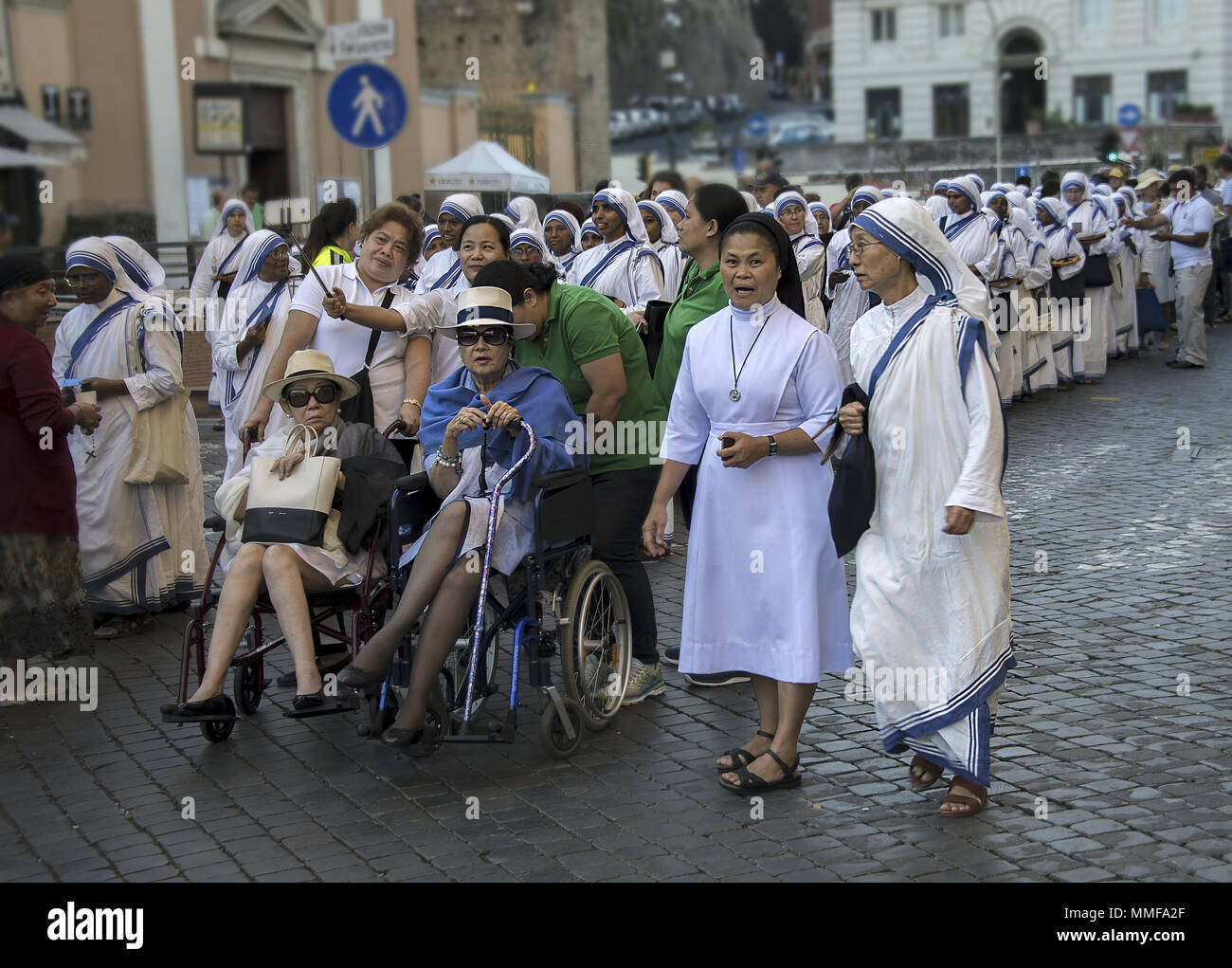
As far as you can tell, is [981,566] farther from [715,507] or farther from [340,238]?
[340,238]

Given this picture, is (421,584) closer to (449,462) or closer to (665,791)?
(449,462)

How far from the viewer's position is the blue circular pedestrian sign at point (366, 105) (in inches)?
427

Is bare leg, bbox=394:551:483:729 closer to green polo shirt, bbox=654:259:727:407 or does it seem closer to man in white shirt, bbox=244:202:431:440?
green polo shirt, bbox=654:259:727:407

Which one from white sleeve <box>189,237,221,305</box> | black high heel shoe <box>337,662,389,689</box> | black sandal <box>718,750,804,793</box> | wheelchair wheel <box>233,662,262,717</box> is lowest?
black sandal <box>718,750,804,793</box>

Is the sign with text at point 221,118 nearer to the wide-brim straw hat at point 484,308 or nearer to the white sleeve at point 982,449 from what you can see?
the wide-brim straw hat at point 484,308

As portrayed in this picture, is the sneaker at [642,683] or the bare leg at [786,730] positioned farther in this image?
the sneaker at [642,683]

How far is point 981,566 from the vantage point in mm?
5234

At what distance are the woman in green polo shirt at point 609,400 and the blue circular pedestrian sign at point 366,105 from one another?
456 centimetres

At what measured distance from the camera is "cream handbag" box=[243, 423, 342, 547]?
6426 millimetres

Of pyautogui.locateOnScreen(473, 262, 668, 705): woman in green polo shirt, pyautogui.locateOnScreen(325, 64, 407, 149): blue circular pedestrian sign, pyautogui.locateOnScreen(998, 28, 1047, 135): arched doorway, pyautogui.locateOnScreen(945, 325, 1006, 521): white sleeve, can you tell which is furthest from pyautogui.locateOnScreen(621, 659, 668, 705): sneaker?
pyautogui.locateOnScreen(998, 28, 1047, 135): arched doorway

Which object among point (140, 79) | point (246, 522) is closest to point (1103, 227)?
point (246, 522)

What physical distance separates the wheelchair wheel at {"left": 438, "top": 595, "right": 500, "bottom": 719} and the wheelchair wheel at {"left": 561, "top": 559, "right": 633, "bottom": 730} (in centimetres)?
29

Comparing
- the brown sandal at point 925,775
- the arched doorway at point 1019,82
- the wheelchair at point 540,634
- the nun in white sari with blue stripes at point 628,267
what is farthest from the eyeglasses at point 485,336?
the arched doorway at point 1019,82
